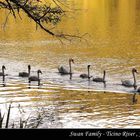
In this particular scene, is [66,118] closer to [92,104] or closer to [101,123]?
[101,123]

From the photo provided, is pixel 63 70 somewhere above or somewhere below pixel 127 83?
above

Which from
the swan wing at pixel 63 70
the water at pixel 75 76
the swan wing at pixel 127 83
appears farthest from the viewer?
the swan wing at pixel 63 70

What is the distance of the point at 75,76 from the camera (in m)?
31.5

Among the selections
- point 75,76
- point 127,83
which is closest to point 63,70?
point 75,76

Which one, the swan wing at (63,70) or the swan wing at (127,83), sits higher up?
the swan wing at (63,70)

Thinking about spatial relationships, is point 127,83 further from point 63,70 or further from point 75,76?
point 63,70

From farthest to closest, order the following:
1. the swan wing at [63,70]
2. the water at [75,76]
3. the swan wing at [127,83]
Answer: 1. the swan wing at [63,70]
2. the swan wing at [127,83]
3. the water at [75,76]

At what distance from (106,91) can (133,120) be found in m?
6.87

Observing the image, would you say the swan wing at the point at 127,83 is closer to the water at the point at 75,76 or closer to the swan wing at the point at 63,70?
the water at the point at 75,76

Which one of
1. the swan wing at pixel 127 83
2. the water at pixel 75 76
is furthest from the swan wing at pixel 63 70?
the swan wing at pixel 127 83

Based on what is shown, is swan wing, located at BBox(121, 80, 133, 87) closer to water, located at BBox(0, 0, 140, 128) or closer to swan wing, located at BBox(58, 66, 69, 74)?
water, located at BBox(0, 0, 140, 128)

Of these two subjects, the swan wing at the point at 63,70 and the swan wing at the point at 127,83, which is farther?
the swan wing at the point at 63,70

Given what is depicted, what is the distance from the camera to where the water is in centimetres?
2028

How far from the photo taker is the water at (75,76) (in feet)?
66.5
